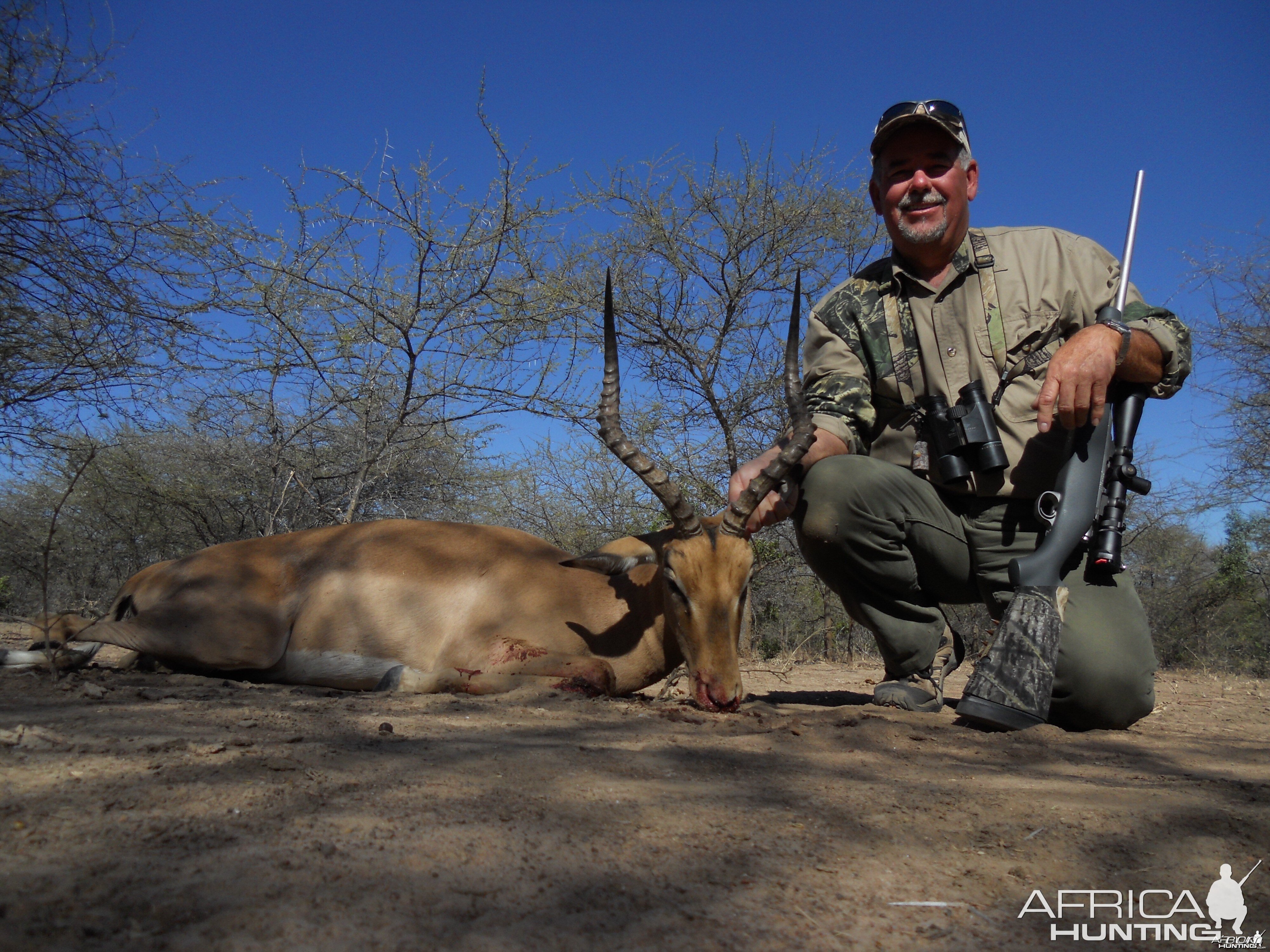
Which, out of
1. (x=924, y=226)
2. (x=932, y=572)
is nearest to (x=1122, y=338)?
(x=924, y=226)

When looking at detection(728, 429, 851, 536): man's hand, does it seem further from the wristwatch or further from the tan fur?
the wristwatch

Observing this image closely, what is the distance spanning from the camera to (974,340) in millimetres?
4266

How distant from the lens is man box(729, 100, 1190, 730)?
418 cm

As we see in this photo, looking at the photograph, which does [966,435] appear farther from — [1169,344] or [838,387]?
[1169,344]

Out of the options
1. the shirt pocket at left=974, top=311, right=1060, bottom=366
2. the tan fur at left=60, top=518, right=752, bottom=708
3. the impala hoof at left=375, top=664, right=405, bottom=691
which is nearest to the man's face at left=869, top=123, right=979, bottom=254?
the shirt pocket at left=974, top=311, right=1060, bottom=366

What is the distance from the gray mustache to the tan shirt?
28 cm

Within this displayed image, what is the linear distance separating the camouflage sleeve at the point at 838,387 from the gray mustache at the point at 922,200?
62cm

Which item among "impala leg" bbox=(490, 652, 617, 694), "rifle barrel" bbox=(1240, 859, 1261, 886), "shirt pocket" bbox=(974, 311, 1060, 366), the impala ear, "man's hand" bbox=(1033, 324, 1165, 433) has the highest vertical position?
"shirt pocket" bbox=(974, 311, 1060, 366)

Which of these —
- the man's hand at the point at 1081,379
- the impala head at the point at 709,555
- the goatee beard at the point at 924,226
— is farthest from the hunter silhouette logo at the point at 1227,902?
the goatee beard at the point at 924,226

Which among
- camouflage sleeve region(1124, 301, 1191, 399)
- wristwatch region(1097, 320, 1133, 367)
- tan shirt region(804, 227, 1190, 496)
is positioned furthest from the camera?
tan shirt region(804, 227, 1190, 496)

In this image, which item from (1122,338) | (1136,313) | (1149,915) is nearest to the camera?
(1149,915)

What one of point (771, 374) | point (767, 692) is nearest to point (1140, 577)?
point (771, 374)

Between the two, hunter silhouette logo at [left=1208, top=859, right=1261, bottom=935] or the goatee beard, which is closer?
hunter silhouette logo at [left=1208, top=859, right=1261, bottom=935]

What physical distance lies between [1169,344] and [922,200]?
1.39m
